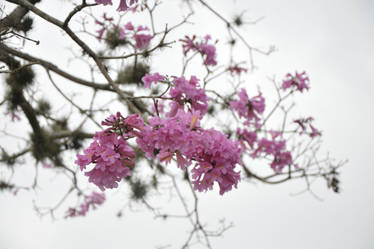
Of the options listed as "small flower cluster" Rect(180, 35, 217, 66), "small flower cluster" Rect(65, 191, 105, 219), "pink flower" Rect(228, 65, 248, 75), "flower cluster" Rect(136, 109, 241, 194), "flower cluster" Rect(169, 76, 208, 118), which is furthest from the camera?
"small flower cluster" Rect(65, 191, 105, 219)

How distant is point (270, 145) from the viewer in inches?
127

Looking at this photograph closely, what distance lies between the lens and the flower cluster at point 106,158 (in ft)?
3.19

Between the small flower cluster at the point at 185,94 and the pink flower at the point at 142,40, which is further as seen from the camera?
the pink flower at the point at 142,40

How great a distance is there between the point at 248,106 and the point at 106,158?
81.6 inches

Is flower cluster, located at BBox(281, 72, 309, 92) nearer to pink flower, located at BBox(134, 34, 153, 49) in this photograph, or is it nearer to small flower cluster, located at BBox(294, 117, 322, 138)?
small flower cluster, located at BBox(294, 117, 322, 138)

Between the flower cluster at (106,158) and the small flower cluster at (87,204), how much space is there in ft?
14.9

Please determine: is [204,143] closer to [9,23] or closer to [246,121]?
[9,23]

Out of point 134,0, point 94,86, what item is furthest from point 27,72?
point 134,0

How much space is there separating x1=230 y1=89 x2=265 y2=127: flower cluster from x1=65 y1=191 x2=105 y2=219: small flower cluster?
12.1ft

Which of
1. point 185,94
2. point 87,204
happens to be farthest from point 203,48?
point 87,204

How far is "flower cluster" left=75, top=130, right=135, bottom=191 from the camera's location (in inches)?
38.3

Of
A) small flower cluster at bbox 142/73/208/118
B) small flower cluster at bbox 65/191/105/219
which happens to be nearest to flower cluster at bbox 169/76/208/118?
small flower cluster at bbox 142/73/208/118

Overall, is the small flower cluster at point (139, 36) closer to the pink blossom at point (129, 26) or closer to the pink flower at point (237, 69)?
the pink blossom at point (129, 26)

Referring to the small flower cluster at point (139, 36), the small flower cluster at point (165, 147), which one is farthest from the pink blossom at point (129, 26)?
the small flower cluster at point (165, 147)
